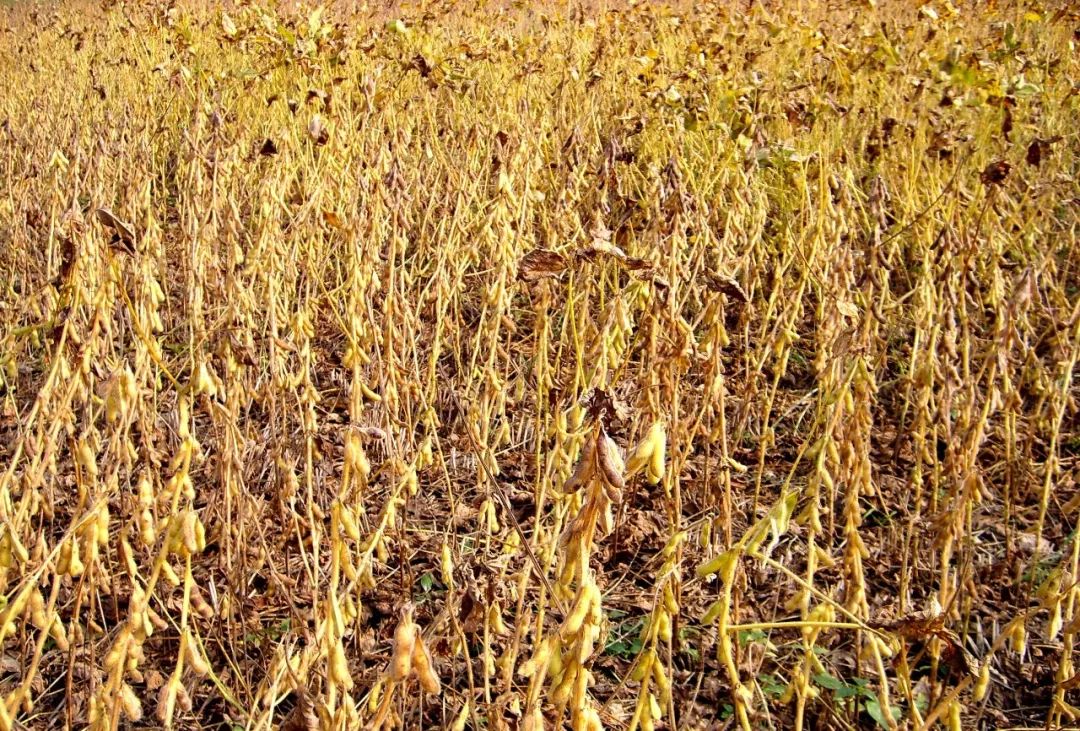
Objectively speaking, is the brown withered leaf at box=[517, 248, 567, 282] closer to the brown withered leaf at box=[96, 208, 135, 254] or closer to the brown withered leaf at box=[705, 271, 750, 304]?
the brown withered leaf at box=[705, 271, 750, 304]

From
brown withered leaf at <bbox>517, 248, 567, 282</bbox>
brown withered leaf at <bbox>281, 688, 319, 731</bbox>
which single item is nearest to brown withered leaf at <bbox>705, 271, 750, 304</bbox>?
brown withered leaf at <bbox>517, 248, 567, 282</bbox>

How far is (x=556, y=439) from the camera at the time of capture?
147 centimetres

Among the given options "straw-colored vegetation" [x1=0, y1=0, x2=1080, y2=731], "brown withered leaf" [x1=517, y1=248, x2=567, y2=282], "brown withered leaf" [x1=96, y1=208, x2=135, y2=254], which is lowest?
"straw-colored vegetation" [x1=0, y1=0, x2=1080, y2=731]

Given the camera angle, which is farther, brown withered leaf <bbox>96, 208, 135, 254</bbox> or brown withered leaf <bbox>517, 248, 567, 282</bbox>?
brown withered leaf <bbox>517, 248, 567, 282</bbox>

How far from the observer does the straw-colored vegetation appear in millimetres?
1135

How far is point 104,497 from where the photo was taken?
1026 mm

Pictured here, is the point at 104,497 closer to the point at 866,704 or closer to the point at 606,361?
the point at 606,361

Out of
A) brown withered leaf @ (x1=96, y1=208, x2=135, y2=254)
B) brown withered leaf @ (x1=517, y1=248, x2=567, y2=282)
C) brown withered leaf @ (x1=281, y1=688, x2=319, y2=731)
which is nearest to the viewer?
brown withered leaf @ (x1=281, y1=688, x2=319, y2=731)

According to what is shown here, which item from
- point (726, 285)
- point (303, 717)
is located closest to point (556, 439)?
point (726, 285)

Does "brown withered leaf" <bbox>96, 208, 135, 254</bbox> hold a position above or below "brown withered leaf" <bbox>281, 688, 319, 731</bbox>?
above

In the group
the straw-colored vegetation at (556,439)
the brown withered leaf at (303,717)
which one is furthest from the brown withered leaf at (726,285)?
the brown withered leaf at (303,717)

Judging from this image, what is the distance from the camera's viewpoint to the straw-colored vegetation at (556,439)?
113cm

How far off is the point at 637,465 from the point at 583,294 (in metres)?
1.12

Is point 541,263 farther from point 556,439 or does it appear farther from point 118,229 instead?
point 118,229
